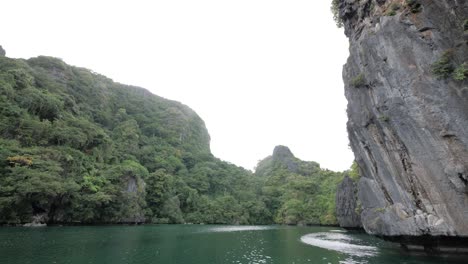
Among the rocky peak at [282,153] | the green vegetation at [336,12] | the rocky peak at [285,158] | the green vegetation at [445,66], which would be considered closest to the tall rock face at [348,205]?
the green vegetation at [336,12]

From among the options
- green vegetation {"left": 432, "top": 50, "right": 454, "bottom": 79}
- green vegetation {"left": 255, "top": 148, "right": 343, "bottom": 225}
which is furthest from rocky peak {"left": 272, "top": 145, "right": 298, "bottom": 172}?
green vegetation {"left": 432, "top": 50, "right": 454, "bottom": 79}

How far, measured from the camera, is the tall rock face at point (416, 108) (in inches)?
712

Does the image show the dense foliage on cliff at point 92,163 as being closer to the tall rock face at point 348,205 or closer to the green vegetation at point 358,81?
the tall rock face at point 348,205

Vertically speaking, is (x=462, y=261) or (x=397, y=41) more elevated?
(x=397, y=41)

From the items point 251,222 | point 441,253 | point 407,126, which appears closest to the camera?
point 407,126

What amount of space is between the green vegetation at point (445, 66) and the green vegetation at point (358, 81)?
642cm

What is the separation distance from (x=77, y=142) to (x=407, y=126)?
173ft

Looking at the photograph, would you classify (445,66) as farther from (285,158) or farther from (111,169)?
(285,158)

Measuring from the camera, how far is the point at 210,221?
8012 cm

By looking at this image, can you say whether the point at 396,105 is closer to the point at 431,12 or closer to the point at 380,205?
the point at 431,12

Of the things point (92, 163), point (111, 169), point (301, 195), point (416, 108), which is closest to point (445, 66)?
point (416, 108)

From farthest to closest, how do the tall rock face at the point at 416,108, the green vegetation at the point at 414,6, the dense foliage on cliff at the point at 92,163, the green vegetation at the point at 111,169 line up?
the green vegetation at the point at 111,169 → the dense foliage on cliff at the point at 92,163 → the green vegetation at the point at 414,6 → the tall rock face at the point at 416,108

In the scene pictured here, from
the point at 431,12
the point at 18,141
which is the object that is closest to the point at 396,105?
the point at 431,12

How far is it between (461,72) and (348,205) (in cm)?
4289
